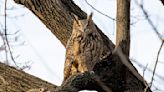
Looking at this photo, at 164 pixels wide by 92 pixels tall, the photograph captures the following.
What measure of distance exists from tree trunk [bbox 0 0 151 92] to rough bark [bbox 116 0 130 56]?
0.17 meters

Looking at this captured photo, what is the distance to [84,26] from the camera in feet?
16.3

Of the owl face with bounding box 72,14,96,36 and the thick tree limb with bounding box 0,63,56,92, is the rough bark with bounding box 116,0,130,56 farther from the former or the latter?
the thick tree limb with bounding box 0,63,56,92

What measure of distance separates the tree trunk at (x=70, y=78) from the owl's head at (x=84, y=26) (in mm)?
66

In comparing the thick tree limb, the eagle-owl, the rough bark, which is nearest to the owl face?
the eagle-owl

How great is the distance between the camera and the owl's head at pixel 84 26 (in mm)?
4714

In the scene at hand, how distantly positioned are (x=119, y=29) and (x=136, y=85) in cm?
52

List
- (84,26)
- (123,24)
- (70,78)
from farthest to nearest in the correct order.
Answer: (84,26) < (123,24) < (70,78)

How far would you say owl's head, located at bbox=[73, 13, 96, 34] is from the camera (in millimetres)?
4714

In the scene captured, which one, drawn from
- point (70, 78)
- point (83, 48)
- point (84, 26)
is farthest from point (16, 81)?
point (84, 26)

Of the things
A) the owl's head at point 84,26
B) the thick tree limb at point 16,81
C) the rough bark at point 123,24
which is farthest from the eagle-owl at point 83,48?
the rough bark at point 123,24

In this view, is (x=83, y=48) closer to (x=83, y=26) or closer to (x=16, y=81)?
(x=83, y=26)

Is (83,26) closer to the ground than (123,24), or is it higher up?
closer to the ground

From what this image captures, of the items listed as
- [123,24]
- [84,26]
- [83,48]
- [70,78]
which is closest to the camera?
[70,78]

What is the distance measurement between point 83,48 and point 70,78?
1475 millimetres
